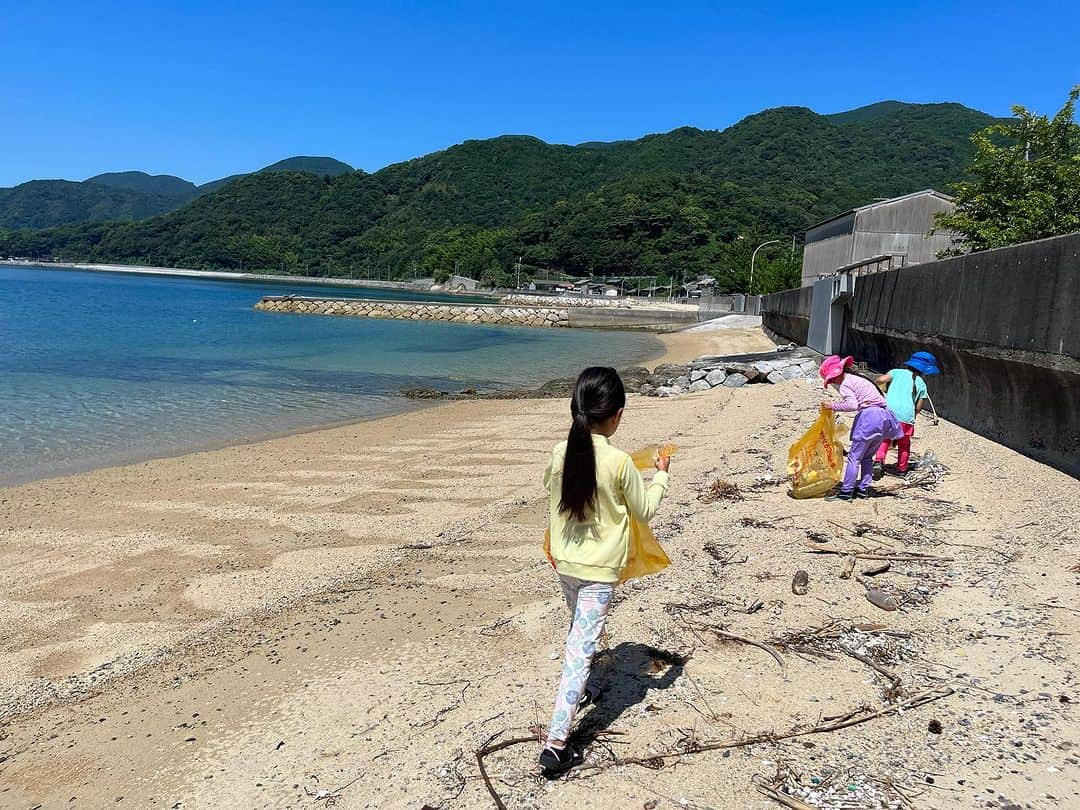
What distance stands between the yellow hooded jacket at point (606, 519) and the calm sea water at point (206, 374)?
34.6 ft

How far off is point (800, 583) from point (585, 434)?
2.57 metres

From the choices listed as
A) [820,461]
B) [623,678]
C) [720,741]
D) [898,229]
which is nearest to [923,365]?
[820,461]

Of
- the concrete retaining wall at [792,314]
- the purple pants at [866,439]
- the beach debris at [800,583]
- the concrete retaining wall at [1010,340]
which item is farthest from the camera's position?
the concrete retaining wall at [792,314]

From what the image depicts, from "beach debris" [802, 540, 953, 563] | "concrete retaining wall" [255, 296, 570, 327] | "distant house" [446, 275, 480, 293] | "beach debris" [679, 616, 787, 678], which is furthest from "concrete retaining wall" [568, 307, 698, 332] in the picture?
"distant house" [446, 275, 480, 293]

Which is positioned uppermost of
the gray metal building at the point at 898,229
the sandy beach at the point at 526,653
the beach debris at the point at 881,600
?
the gray metal building at the point at 898,229

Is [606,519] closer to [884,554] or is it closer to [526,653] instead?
[526,653]

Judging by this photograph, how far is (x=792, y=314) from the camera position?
2878 centimetres

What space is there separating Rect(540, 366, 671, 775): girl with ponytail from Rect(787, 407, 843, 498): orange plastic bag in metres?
4.26

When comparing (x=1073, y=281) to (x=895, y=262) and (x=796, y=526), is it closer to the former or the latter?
Answer: (x=796, y=526)

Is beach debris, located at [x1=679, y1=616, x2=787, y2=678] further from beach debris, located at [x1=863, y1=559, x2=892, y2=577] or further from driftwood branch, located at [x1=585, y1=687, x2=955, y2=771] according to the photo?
beach debris, located at [x1=863, y1=559, x2=892, y2=577]

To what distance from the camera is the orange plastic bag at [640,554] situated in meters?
3.32

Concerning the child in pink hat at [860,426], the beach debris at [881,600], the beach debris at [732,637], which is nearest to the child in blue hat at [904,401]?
the child in pink hat at [860,426]

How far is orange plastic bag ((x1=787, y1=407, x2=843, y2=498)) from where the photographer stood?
22.8 ft

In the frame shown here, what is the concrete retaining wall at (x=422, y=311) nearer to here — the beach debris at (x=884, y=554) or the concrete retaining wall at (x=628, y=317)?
the concrete retaining wall at (x=628, y=317)
